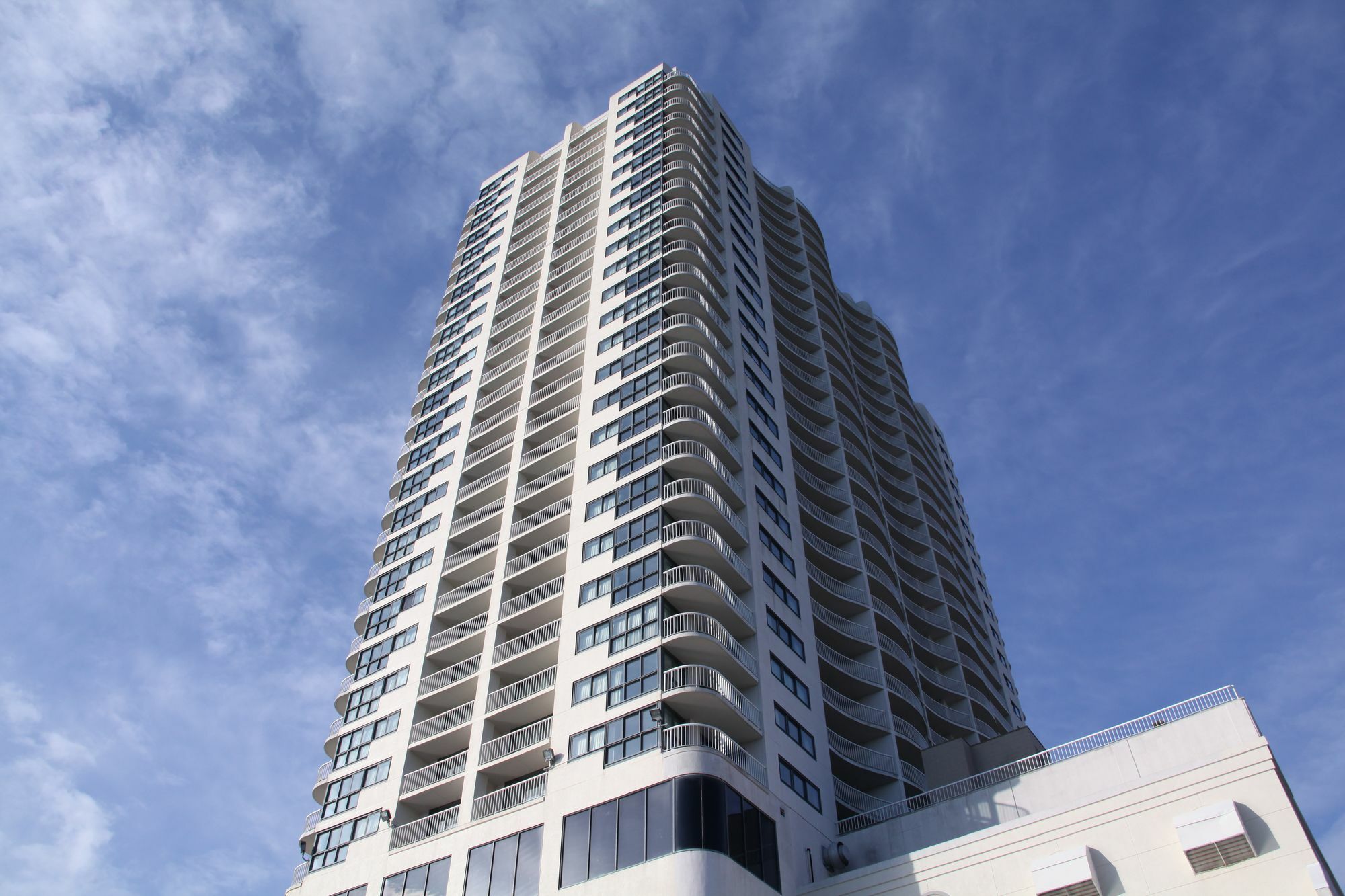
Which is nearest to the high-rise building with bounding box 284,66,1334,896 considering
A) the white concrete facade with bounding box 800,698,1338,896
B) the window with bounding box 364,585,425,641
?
the window with bounding box 364,585,425,641

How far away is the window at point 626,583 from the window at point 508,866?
1039cm

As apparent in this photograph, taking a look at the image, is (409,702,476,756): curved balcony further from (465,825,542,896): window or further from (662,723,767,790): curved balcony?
(662,723,767,790): curved balcony

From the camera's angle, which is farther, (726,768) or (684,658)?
(684,658)

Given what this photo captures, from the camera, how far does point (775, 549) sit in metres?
54.5

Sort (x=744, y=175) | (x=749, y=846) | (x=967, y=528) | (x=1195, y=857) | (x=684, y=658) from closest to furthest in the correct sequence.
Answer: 1. (x=1195, y=857)
2. (x=749, y=846)
3. (x=684, y=658)
4. (x=744, y=175)
5. (x=967, y=528)

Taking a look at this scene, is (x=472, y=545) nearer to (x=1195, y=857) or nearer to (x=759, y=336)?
(x=759, y=336)

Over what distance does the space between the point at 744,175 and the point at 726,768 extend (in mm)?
55261

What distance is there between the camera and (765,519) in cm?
5503

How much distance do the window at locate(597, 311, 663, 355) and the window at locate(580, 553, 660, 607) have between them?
16276mm

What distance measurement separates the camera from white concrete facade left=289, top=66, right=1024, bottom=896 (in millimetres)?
43188

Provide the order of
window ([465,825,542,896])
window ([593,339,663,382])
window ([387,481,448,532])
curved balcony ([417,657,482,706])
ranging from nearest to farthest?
1. window ([465,825,542,896])
2. curved balcony ([417,657,482,706])
3. window ([593,339,663,382])
4. window ([387,481,448,532])

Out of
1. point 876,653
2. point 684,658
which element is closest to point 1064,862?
point 684,658

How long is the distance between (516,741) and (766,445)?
22102mm

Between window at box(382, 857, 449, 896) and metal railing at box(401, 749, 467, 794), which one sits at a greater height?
metal railing at box(401, 749, 467, 794)
